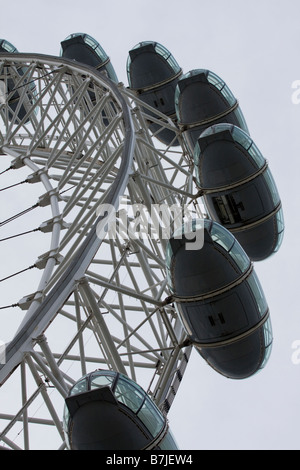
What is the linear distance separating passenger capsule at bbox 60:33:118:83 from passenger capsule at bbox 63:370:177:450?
1712 centimetres

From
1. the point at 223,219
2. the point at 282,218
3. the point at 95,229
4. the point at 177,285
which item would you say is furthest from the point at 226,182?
the point at 95,229

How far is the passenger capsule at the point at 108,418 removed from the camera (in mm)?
9477

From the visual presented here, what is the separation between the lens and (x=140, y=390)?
33.7 feet

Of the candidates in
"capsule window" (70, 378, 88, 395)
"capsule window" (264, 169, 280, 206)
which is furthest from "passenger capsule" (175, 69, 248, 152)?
"capsule window" (70, 378, 88, 395)

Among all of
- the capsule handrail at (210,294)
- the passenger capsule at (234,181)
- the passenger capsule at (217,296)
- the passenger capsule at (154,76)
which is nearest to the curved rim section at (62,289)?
the passenger capsule at (217,296)

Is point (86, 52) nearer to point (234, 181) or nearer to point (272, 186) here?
point (272, 186)

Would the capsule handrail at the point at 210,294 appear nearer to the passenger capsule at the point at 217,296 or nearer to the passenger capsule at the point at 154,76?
the passenger capsule at the point at 217,296

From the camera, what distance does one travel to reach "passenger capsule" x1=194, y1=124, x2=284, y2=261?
1611 cm

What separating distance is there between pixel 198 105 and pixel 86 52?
24.0ft

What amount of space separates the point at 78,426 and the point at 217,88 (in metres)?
12.2

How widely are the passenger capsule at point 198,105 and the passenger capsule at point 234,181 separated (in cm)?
299

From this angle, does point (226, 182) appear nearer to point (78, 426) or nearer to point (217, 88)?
point (217, 88)

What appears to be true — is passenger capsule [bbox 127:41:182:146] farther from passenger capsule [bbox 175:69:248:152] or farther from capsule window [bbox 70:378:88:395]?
capsule window [bbox 70:378:88:395]

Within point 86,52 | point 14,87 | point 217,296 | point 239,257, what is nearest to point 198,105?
point 14,87
